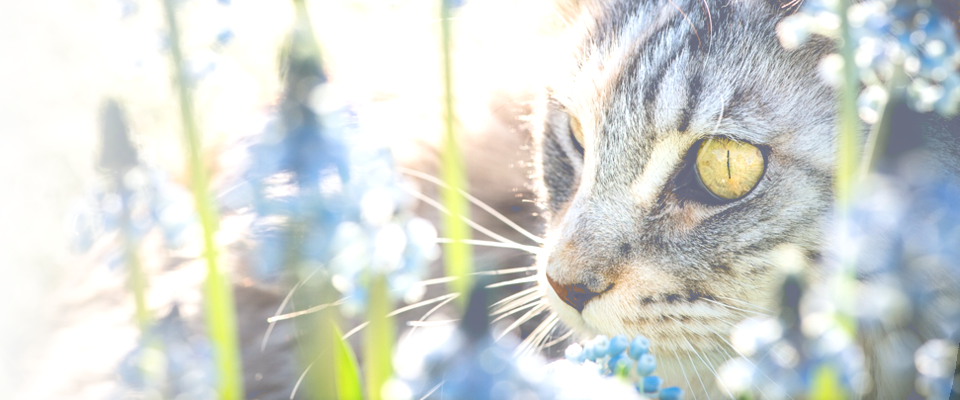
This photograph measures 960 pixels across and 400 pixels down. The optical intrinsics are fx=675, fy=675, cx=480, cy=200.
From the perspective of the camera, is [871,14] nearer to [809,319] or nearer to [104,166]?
[809,319]

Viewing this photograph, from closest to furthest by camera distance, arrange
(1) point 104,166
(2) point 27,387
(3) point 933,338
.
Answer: (1) point 104,166 → (3) point 933,338 → (2) point 27,387

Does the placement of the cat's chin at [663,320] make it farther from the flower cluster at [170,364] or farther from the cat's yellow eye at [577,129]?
the flower cluster at [170,364]

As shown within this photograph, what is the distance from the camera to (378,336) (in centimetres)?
45

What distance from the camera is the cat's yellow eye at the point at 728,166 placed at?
729 mm

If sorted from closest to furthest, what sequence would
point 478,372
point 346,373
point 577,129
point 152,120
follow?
point 478,372
point 346,373
point 577,129
point 152,120

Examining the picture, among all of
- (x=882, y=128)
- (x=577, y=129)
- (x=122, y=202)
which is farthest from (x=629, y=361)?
(x=577, y=129)

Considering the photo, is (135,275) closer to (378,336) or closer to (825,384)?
(378,336)

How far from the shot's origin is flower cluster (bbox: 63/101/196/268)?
377 mm

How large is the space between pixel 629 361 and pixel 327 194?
234 millimetres

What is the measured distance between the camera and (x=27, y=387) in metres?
0.92

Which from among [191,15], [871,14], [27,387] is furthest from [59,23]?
[871,14]

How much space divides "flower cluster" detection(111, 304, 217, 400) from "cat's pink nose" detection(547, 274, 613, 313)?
0.43 metres

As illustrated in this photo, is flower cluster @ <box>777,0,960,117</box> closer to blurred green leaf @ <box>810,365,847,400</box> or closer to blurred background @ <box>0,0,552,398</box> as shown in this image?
blurred green leaf @ <box>810,365,847,400</box>

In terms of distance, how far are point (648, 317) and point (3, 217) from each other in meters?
1.46
